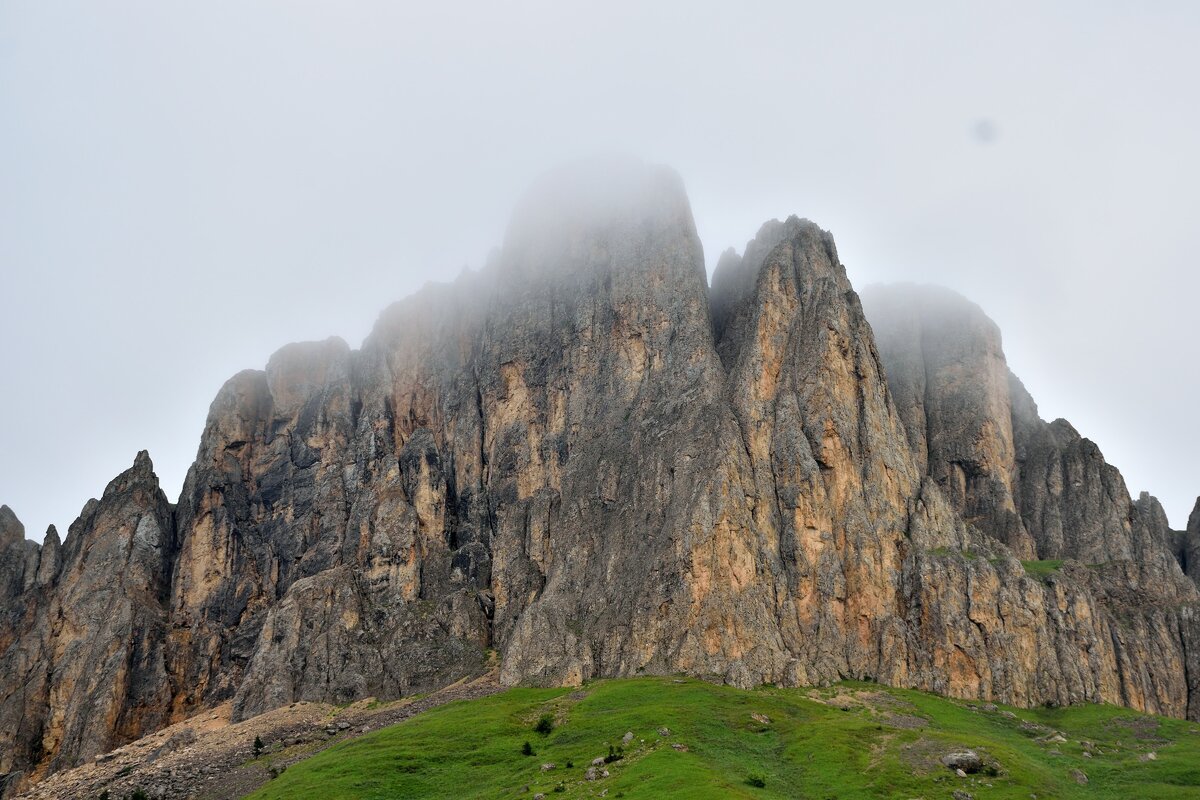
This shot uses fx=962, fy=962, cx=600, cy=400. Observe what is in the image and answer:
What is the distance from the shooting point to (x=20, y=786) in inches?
5699

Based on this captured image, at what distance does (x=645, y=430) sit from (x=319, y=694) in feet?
191

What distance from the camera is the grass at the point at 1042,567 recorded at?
424ft

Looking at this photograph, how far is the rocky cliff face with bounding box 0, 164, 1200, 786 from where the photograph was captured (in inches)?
4732

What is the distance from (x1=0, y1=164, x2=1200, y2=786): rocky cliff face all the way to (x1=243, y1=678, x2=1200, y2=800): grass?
9.80 meters

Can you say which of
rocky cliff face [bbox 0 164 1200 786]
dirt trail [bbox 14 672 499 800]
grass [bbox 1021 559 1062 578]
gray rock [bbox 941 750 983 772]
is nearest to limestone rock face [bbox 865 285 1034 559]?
rocky cliff face [bbox 0 164 1200 786]

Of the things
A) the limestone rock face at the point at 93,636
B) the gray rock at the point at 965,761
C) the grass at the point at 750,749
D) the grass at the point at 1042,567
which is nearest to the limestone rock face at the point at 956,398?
the grass at the point at 1042,567

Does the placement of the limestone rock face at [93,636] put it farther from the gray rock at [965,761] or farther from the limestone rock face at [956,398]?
the limestone rock face at [956,398]

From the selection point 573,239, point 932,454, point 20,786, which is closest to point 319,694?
point 20,786

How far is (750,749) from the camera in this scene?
86688 mm

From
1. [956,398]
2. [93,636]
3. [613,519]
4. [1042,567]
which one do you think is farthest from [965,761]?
[93,636]

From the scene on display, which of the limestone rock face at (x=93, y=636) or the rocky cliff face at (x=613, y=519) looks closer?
the rocky cliff face at (x=613, y=519)

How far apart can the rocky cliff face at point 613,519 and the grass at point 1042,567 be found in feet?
7.05

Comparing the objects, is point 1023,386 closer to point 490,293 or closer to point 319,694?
point 490,293

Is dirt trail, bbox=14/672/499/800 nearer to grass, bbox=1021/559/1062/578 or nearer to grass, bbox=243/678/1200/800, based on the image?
grass, bbox=243/678/1200/800
